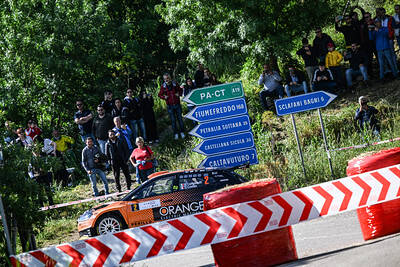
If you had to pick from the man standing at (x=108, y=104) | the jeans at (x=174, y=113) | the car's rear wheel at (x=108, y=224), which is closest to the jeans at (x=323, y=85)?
the jeans at (x=174, y=113)

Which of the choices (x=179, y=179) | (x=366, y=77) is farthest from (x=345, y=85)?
(x=179, y=179)

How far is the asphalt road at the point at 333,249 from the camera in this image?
762 cm

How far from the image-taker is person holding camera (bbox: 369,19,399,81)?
750 inches

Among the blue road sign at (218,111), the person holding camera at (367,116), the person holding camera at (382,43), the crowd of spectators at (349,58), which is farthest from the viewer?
the crowd of spectators at (349,58)

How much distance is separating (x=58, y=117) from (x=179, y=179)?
10939 mm

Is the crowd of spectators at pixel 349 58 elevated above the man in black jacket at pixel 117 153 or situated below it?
above

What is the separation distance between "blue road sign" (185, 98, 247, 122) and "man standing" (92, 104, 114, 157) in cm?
639

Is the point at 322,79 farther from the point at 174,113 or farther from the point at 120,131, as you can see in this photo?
the point at 120,131

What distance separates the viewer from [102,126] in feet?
64.1

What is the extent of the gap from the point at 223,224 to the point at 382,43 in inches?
524

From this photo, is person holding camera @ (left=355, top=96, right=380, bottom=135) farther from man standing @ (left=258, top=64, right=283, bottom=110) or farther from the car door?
the car door

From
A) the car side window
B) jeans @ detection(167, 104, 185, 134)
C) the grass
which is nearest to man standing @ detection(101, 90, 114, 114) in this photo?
jeans @ detection(167, 104, 185, 134)

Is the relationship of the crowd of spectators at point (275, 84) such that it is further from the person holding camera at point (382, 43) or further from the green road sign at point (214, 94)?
the green road sign at point (214, 94)

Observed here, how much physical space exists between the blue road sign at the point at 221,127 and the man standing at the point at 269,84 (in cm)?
568
